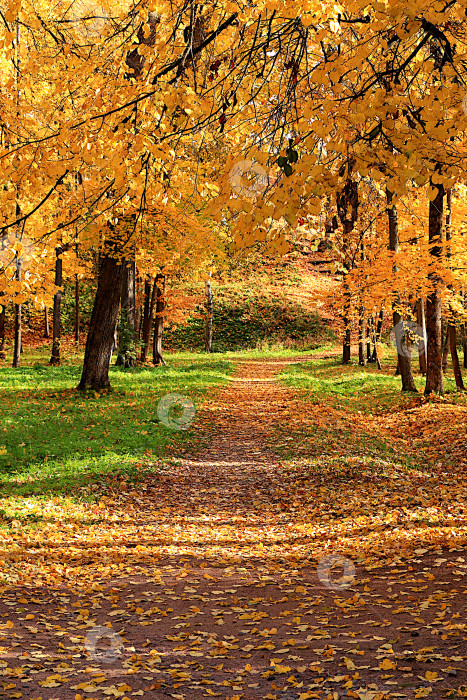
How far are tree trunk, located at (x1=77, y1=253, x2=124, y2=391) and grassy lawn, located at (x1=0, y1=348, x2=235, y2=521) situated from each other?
2.09ft

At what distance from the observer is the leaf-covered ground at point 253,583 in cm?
362

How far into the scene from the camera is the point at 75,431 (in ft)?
36.2

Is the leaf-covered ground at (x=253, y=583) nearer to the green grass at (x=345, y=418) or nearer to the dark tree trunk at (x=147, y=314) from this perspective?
the green grass at (x=345, y=418)

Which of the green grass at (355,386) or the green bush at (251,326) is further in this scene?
the green bush at (251,326)

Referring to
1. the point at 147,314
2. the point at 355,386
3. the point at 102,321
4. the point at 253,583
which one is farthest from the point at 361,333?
the point at 253,583

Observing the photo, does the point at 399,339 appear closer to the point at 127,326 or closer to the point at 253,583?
the point at 127,326

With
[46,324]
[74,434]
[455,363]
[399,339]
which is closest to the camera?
[74,434]

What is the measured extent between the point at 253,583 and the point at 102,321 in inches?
396

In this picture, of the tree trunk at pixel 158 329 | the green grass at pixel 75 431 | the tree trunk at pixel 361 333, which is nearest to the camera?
the green grass at pixel 75 431

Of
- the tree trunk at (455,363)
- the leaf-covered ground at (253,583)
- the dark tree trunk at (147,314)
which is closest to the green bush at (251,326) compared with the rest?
the dark tree trunk at (147,314)

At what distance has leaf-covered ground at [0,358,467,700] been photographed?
3619 millimetres

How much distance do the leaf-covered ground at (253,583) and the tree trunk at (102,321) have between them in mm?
5274

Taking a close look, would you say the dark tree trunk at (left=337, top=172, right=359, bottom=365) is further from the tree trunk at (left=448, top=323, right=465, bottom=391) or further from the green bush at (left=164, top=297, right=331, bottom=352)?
the green bush at (left=164, top=297, right=331, bottom=352)

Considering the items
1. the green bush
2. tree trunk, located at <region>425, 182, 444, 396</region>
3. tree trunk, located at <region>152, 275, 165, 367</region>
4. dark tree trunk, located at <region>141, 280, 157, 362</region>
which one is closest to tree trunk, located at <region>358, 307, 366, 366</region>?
tree trunk, located at <region>425, 182, 444, 396</region>
